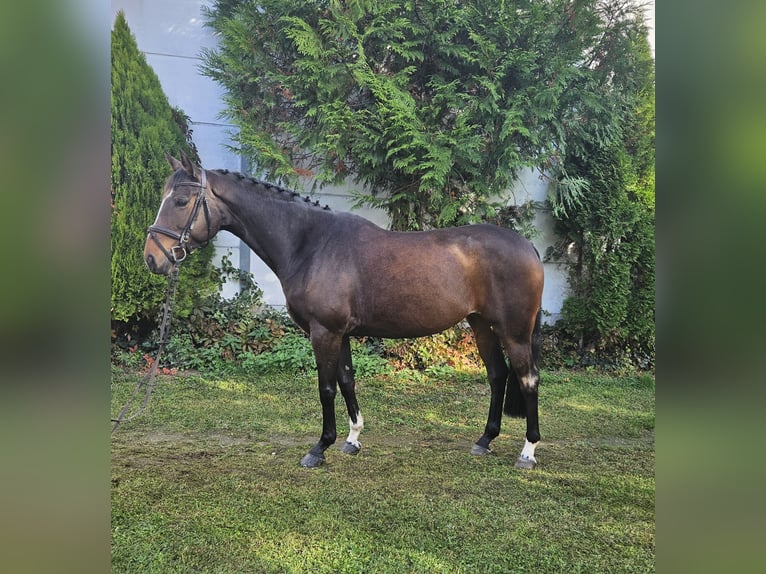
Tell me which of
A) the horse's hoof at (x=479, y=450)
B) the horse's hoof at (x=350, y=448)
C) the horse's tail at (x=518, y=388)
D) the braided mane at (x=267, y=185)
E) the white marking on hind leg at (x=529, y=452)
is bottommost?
the horse's hoof at (x=479, y=450)

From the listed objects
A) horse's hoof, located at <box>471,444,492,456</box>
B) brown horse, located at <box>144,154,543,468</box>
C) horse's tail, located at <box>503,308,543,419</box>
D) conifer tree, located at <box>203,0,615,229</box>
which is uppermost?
conifer tree, located at <box>203,0,615,229</box>

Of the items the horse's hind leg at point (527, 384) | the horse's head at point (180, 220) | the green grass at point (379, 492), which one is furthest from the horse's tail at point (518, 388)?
the horse's head at point (180, 220)

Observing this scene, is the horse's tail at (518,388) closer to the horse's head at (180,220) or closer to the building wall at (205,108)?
the horse's head at (180,220)

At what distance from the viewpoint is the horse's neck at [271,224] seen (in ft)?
9.42

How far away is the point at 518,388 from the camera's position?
A: 3.16 metres

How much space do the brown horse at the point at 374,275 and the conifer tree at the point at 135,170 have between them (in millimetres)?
2632

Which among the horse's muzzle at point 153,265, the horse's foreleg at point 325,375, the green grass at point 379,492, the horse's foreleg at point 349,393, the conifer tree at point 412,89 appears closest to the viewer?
the green grass at point 379,492

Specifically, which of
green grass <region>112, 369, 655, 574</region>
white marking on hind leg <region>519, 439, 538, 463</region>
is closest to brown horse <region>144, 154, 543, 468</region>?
white marking on hind leg <region>519, 439, 538, 463</region>

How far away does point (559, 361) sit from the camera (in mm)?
5656

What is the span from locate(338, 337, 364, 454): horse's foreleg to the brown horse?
0.13 meters

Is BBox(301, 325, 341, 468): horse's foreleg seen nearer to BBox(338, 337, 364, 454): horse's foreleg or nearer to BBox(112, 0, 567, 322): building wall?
BBox(338, 337, 364, 454): horse's foreleg

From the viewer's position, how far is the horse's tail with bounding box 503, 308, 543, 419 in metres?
3.10
